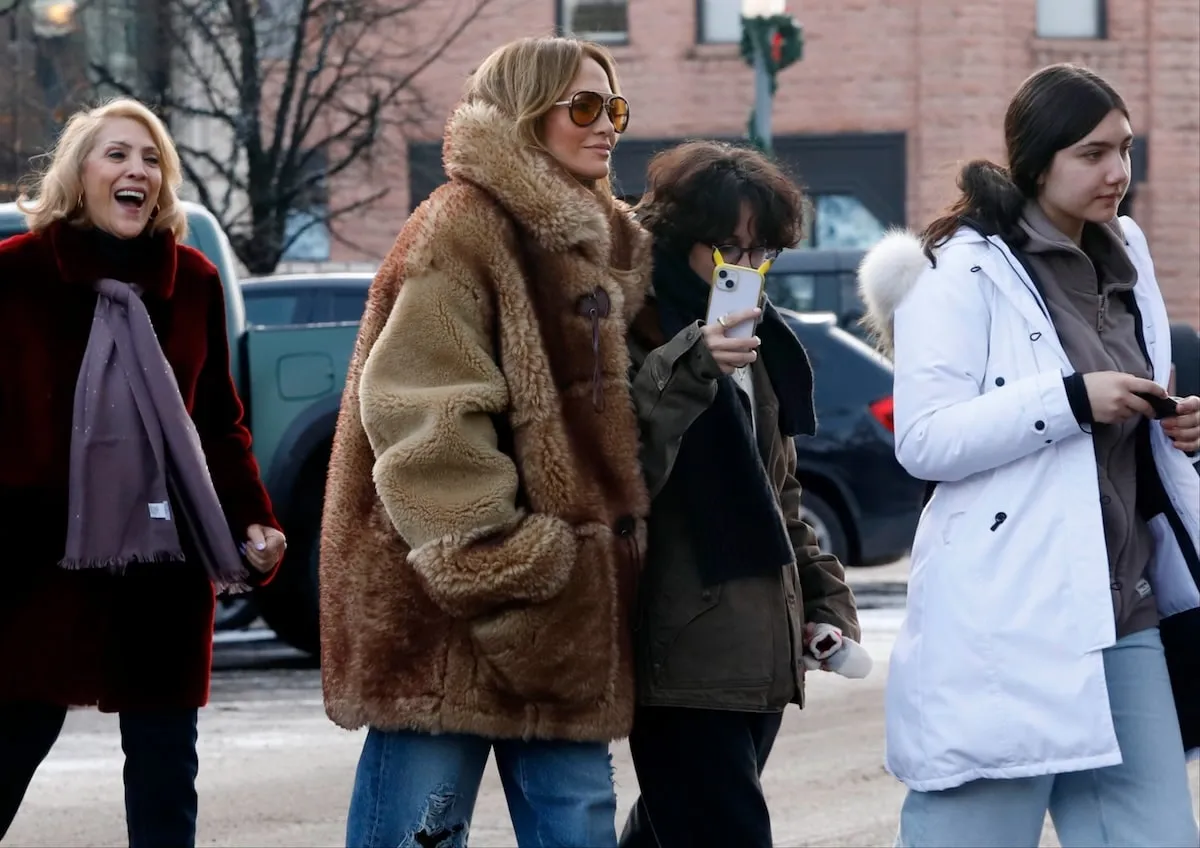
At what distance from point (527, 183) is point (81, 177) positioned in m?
1.31

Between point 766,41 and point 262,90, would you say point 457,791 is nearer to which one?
point 766,41

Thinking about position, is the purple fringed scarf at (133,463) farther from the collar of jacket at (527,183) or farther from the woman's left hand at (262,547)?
the collar of jacket at (527,183)

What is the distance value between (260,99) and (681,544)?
14.3 meters

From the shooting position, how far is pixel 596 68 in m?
3.60

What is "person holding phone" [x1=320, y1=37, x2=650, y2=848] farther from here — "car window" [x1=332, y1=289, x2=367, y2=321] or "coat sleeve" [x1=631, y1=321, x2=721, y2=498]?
"car window" [x1=332, y1=289, x2=367, y2=321]

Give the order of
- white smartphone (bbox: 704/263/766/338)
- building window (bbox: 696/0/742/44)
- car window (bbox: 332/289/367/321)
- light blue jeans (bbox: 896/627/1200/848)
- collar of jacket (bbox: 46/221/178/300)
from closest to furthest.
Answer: white smartphone (bbox: 704/263/766/338) < light blue jeans (bbox: 896/627/1200/848) < collar of jacket (bbox: 46/221/178/300) < car window (bbox: 332/289/367/321) < building window (bbox: 696/0/742/44)

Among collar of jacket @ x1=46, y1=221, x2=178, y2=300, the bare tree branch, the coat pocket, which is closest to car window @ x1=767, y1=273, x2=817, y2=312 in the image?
the bare tree branch

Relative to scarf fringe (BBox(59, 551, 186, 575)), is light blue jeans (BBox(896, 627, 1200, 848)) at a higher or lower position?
lower

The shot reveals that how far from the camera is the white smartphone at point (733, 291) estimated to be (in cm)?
342

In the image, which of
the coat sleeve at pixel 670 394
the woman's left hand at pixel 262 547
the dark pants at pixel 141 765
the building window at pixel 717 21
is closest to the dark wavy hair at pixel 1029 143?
the coat sleeve at pixel 670 394

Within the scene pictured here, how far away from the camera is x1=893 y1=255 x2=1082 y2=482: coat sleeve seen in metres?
3.57

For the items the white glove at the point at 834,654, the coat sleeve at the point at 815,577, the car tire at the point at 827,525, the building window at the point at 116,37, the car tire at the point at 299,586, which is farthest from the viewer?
the building window at the point at 116,37

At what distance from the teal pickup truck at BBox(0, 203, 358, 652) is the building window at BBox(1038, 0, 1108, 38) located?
62.0ft

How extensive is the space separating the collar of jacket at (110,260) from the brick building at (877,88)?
20.9 meters
